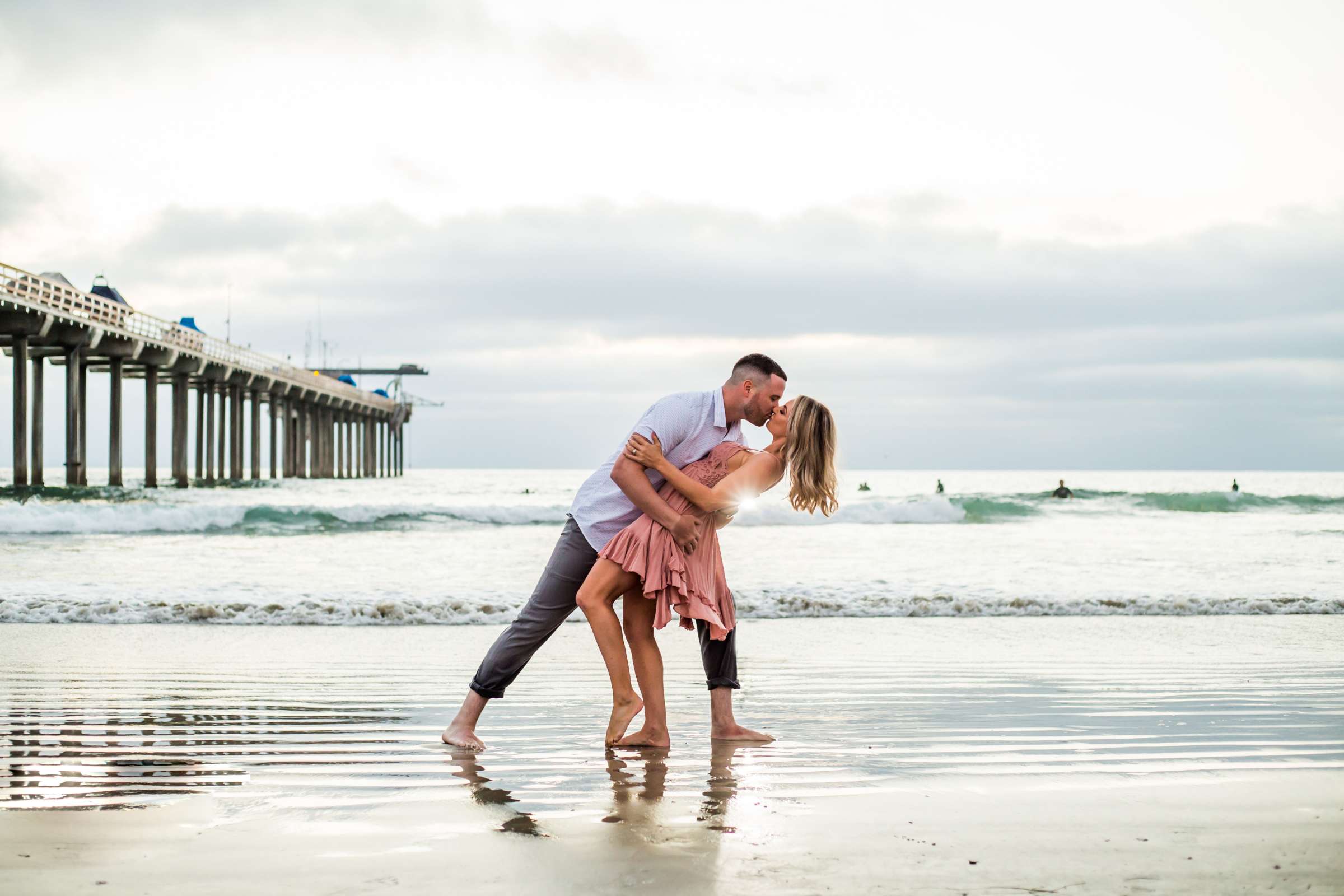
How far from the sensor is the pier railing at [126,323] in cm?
2561

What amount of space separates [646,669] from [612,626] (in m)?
0.19

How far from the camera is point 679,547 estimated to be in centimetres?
387

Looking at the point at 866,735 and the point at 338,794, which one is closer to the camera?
the point at 338,794

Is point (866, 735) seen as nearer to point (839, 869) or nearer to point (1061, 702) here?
point (1061, 702)

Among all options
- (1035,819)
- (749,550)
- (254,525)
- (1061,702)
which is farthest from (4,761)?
(254,525)

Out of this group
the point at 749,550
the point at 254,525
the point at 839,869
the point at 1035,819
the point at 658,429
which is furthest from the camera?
the point at 254,525

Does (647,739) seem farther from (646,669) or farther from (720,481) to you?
(720,481)

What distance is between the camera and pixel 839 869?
2.39m

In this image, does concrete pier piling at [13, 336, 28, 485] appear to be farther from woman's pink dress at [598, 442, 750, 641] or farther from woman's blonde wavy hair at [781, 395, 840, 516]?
woman's blonde wavy hair at [781, 395, 840, 516]

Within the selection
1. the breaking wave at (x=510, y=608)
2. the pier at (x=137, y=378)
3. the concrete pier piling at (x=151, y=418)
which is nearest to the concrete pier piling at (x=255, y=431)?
the pier at (x=137, y=378)

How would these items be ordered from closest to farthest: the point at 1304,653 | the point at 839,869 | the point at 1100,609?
the point at 839,869, the point at 1304,653, the point at 1100,609

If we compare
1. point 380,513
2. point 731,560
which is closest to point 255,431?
point 380,513

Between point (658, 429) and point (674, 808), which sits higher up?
point (658, 429)

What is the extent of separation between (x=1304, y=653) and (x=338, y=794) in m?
5.49
